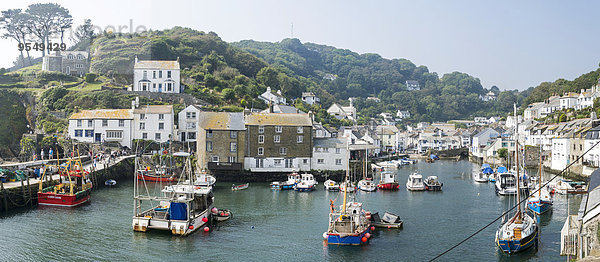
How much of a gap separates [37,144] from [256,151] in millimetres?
26411

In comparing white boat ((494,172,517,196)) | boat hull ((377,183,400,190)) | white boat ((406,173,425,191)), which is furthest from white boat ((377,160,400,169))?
white boat ((494,172,517,196))

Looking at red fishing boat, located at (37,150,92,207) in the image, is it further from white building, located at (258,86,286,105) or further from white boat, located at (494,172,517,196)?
white building, located at (258,86,286,105)

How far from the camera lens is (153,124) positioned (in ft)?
201

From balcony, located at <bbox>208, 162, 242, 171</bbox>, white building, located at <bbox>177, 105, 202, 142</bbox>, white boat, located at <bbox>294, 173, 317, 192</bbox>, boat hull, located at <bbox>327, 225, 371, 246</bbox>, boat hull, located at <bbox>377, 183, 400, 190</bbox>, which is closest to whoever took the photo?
boat hull, located at <bbox>327, 225, 371, 246</bbox>

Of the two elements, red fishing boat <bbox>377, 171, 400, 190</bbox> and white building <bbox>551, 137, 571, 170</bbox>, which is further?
white building <bbox>551, 137, 571, 170</bbox>

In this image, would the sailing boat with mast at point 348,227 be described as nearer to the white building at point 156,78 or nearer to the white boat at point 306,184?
the white boat at point 306,184

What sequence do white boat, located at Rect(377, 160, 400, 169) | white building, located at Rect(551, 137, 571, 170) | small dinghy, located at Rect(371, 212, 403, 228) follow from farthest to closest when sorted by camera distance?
white boat, located at Rect(377, 160, 400, 169) < white building, located at Rect(551, 137, 571, 170) < small dinghy, located at Rect(371, 212, 403, 228)

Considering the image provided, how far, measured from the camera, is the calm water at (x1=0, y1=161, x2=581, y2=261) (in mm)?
25438

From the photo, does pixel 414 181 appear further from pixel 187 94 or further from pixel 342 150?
pixel 187 94

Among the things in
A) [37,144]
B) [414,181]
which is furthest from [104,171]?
[414,181]

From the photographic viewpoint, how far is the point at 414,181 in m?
49.0

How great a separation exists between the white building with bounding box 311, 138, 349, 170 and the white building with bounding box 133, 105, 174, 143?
63.2ft

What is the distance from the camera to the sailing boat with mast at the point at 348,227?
26.6 meters

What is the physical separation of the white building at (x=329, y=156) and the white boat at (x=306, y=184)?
17.8 feet
